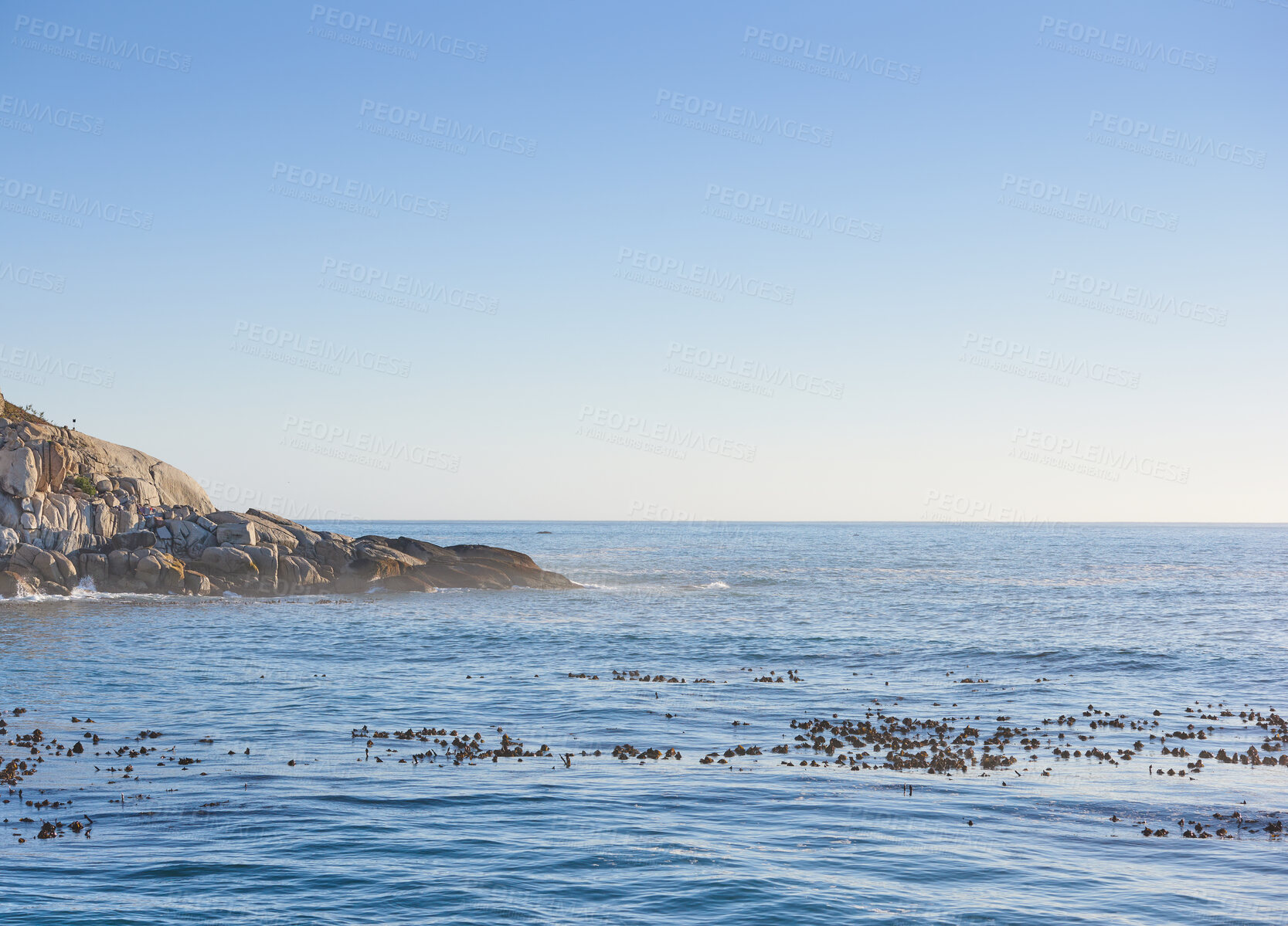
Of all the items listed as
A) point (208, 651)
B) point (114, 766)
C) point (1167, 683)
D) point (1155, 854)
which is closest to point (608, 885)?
point (1155, 854)

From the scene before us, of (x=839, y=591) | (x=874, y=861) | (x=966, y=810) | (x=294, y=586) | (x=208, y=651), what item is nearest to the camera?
(x=874, y=861)

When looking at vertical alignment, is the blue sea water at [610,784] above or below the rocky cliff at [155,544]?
below

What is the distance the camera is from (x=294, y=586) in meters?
64.2

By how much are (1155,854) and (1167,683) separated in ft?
65.1

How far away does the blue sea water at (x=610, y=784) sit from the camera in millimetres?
14211

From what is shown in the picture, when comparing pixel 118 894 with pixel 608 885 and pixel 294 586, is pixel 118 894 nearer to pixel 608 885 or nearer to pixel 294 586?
pixel 608 885

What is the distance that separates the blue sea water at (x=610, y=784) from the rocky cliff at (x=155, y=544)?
9.49 metres

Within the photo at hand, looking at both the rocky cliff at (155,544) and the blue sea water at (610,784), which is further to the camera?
the rocky cliff at (155,544)

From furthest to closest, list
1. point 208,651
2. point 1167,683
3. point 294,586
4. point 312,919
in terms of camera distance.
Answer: point 294,586, point 208,651, point 1167,683, point 312,919

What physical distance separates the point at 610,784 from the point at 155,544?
172ft

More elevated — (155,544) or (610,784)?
(155,544)

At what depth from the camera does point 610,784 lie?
67.5ft

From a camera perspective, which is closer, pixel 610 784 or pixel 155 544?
pixel 610 784

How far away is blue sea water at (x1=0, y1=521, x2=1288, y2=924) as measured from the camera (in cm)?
1421
